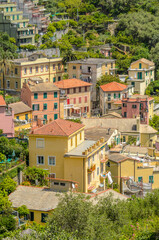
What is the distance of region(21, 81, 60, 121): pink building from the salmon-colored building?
3112 millimetres

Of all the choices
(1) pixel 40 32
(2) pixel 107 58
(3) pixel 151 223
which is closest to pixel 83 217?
(3) pixel 151 223

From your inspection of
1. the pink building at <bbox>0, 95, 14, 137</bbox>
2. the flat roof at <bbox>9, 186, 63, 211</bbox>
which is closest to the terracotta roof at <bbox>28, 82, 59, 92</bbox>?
the pink building at <bbox>0, 95, 14, 137</bbox>

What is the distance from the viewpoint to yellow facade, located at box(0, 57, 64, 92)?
80688 millimetres

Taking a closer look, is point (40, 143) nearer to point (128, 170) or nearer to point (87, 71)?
point (128, 170)

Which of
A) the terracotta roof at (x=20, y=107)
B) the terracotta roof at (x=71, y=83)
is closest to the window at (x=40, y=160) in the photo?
the terracotta roof at (x=20, y=107)

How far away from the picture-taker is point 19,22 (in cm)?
9775

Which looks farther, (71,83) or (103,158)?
(71,83)

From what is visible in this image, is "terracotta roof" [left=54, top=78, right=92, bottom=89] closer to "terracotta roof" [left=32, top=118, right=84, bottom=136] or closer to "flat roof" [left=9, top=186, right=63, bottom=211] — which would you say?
"terracotta roof" [left=32, top=118, right=84, bottom=136]

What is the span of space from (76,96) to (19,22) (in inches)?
995

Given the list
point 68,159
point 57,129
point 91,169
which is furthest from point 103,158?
point 68,159

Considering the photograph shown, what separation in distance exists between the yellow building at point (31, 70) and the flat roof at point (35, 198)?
3676 cm

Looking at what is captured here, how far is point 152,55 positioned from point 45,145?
5112 centimetres

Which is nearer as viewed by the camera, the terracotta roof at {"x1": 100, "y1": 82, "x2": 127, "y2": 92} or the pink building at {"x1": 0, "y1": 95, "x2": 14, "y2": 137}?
the pink building at {"x1": 0, "y1": 95, "x2": 14, "y2": 137}

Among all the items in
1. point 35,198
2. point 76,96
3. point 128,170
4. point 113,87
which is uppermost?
point 113,87
